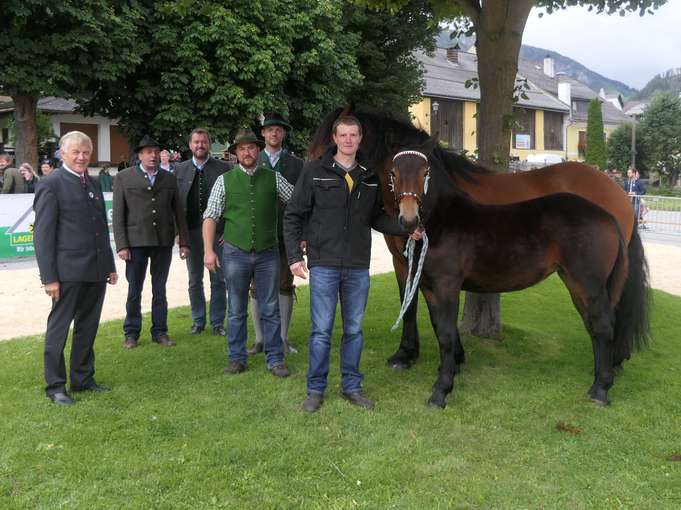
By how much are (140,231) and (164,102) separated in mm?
14540

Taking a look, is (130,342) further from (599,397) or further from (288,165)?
(599,397)

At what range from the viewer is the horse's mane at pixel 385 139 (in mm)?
4797

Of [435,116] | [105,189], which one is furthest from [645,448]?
[435,116]

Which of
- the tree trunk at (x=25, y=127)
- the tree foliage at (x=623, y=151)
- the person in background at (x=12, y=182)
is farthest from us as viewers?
the tree foliage at (x=623, y=151)

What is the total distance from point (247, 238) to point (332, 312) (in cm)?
107

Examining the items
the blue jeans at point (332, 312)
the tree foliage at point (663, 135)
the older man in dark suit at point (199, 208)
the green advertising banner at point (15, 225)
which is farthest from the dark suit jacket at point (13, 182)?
the tree foliage at point (663, 135)

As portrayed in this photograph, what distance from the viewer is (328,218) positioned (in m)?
4.23

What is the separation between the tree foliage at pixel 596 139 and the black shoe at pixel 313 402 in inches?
1779

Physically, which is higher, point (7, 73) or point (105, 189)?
point (7, 73)

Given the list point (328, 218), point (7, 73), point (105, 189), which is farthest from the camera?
point (105, 189)

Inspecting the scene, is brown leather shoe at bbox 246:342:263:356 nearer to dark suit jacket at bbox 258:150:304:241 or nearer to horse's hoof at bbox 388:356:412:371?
A: dark suit jacket at bbox 258:150:304:241

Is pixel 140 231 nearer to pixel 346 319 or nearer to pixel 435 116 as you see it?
pixel 346 319

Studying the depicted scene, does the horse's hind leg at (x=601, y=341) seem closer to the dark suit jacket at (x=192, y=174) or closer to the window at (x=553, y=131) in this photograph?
the dark suit jacket at (x=192, y=174)

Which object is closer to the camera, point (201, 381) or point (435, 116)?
point (201, 381)
